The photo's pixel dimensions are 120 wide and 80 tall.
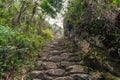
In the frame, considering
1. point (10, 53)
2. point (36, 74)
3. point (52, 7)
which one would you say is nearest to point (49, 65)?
point (36, 74)

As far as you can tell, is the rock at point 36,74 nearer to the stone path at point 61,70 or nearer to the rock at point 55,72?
the stone path at point 61,70

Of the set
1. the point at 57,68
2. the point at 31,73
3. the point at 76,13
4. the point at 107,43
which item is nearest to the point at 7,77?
the point at 31,73

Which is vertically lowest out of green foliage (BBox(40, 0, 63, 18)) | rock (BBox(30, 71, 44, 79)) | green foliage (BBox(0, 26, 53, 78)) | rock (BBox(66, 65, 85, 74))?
rock (BBox(30, 71, 44, 79))

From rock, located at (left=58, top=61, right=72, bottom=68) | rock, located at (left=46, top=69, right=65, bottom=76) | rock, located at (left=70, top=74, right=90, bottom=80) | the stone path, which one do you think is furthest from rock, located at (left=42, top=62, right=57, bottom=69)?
rock, located at (left=70, top=74, right=90, bottom=80)

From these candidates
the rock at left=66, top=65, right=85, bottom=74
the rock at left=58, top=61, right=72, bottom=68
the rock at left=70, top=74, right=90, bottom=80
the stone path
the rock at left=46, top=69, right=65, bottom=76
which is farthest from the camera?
the rock at left=58, top=61, right=72, bottom=68

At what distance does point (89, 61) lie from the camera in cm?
625

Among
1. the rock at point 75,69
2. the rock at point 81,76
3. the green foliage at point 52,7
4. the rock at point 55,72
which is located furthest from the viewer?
the green foliage at point 52,7

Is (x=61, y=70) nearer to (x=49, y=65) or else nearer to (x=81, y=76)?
(x=49, y=65)

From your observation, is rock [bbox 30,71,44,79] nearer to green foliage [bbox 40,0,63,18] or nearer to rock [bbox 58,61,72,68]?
rock [bbox 58,61,72,68]

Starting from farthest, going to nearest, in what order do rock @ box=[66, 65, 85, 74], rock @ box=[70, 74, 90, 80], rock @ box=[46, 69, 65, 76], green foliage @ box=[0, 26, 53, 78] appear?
rock @ box=[46, 69, 65, 76] < rock @ box=[66, 65, 85, 74] < rock @ box=[70, 74, 90, 80] < green foliage @ box=[0, 26, 53, 78]

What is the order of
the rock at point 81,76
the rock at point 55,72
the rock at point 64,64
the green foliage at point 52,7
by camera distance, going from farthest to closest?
the green foliage at point 52,7 < the rock at point 64,64 < the rock at point 55,72 < the rock at point 81,76

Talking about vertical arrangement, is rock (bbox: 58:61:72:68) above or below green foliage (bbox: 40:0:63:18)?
below

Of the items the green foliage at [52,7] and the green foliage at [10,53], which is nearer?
the green foliage at [10,53]

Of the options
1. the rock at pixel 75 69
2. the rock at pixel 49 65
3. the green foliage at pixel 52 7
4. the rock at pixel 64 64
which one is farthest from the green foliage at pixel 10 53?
the green foliage at pixel 52 7
